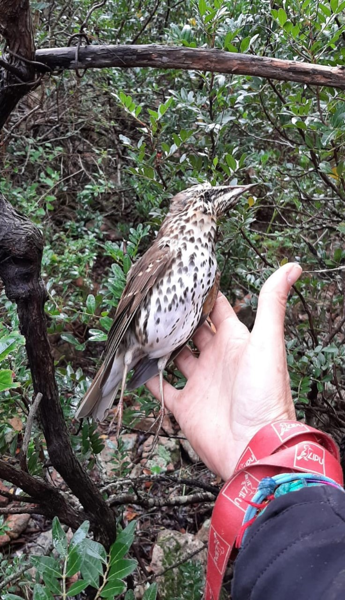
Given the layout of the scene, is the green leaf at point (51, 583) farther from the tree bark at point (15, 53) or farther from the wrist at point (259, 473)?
the tree bark at point (15, 53)

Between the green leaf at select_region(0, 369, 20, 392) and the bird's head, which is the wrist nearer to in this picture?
the green leaf at select_region(0, 369, 20, 392)

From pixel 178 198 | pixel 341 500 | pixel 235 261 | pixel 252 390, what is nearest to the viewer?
pixel 341 500

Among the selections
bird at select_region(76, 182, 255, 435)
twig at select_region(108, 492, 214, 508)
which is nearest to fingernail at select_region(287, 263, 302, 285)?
bird at select_region(76, 182, 255, 435)

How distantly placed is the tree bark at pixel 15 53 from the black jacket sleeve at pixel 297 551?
121 centimetres

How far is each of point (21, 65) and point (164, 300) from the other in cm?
91

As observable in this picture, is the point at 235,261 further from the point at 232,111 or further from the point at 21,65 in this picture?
the point at 21,65

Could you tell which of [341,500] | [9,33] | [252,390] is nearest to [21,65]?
[9,33]

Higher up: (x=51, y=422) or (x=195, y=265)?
(x=195, y=265)

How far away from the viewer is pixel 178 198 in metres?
1.97

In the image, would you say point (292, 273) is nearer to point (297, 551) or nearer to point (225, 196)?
point (225, 196)

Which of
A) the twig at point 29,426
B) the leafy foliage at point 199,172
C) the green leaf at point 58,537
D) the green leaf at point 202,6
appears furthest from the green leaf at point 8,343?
the green leaf at point 202,6

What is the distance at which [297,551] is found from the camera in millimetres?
970

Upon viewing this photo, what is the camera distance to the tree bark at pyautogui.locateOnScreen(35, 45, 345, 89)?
4.36 ft

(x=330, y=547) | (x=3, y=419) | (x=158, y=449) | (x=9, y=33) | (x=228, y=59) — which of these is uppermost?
(x=9, y=33)
